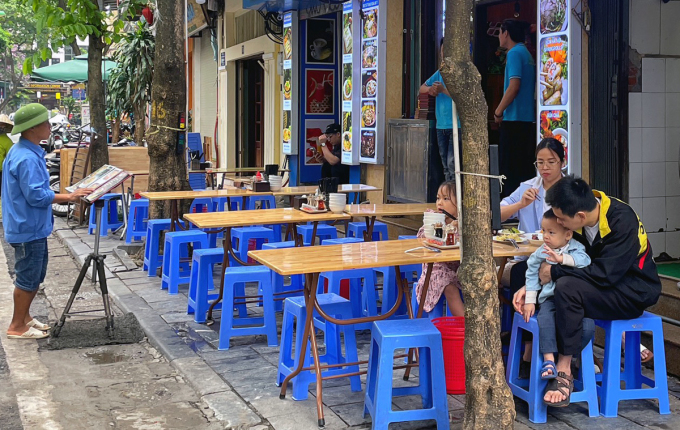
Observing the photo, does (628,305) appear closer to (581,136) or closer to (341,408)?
(341,408)

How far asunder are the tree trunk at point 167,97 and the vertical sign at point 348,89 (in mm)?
2210

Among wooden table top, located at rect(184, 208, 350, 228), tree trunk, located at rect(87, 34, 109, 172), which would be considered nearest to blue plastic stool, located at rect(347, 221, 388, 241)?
wooden table top, located at rect(184, 208, 350, 228)

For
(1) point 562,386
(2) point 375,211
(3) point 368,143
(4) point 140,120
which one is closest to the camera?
(1) point 562,386

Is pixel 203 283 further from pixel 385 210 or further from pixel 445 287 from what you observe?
pixel 445 287

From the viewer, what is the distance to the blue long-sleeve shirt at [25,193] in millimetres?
6363

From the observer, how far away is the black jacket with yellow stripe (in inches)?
183

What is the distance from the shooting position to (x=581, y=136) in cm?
679

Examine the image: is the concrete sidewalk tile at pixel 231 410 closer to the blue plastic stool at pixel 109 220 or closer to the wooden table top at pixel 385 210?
the wooden table top at pixel 385 210

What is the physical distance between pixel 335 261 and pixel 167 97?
550 cm

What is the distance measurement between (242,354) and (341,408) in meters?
1.44

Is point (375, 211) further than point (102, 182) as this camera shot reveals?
Yes

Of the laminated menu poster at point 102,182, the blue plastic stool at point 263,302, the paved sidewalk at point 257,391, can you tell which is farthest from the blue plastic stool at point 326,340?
the laminated menu poster at point 102,182

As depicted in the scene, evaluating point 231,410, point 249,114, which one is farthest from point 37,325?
point 249,114

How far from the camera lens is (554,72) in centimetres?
680
